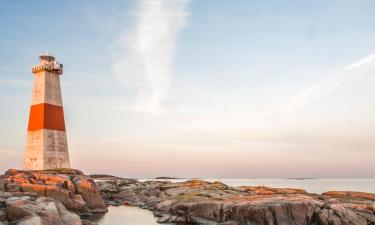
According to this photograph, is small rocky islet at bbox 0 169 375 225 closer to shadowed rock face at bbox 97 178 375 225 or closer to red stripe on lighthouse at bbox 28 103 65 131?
shadowed rock face at bbox 97 178 375 225

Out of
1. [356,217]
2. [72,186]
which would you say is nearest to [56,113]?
[72,186]

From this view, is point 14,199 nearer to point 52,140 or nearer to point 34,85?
point 52,140

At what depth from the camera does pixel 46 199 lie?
2459 cm

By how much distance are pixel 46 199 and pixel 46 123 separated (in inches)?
1005

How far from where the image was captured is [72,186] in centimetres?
3844

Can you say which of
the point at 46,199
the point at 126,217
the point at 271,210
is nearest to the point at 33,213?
the point at 46,199

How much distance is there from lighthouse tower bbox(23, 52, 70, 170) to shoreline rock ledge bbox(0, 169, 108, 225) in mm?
3029

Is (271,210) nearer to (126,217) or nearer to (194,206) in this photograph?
(194,206)

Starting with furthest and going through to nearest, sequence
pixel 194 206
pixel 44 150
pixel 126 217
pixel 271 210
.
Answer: pixel 44 150 < pixel 126 217 < pixel 194 206 < pixel 271 210

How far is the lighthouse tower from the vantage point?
4734 cm

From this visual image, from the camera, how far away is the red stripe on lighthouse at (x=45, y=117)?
157ft

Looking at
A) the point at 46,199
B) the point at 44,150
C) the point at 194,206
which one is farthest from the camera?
the point at 44,150

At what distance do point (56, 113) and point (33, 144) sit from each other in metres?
5.14

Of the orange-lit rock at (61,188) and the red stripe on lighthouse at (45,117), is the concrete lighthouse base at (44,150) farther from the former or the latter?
the orange-lit rock at (61,188)
